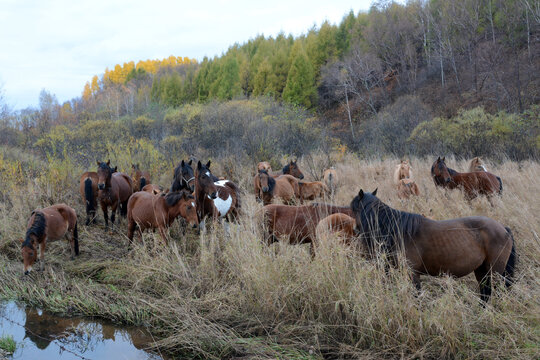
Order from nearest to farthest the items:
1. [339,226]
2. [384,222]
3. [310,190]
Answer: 1. [384,222]
2. [339,226]
3. [310,190]

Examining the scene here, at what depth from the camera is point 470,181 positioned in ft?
31.3

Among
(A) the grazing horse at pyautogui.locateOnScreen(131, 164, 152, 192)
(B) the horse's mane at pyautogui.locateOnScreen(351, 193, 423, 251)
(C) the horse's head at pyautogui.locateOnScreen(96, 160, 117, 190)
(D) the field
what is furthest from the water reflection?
(A) the grazing horse at pyautogui.locateOnScreen(131, 164, 152, 192)

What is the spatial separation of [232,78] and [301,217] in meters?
48.4

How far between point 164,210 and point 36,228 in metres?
2.08

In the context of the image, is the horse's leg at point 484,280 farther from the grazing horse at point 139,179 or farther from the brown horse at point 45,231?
the grazing horse at point 139,179

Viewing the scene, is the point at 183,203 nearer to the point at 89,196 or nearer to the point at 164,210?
the point at 164,210

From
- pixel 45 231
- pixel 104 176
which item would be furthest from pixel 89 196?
pixel 45 231

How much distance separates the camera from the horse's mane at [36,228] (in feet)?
21.0

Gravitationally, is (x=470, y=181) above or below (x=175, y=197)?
below

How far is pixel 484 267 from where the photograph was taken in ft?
14.8

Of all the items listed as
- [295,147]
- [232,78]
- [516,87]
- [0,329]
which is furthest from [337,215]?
[232,78]

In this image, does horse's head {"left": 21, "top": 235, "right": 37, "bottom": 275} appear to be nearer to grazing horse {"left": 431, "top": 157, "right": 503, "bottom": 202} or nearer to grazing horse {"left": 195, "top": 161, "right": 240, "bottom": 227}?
grazing horse {"left": 195, "top": 161, "right": 240, "bottom": 227}

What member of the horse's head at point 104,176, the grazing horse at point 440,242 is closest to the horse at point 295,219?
the grazing horse at point 440,242

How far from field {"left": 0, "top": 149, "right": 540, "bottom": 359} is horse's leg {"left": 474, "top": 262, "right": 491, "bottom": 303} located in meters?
0.14
